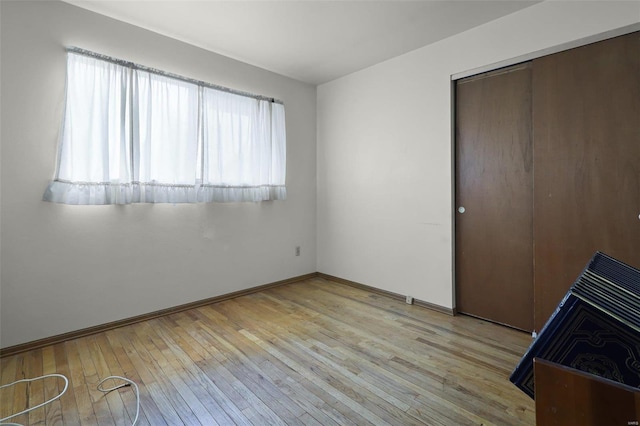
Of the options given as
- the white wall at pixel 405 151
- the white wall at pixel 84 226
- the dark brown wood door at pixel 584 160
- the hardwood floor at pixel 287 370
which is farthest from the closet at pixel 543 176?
the white wall at pixel 84 226

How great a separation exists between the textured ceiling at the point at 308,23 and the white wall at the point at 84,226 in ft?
0.73

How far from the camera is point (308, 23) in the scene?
2.62m

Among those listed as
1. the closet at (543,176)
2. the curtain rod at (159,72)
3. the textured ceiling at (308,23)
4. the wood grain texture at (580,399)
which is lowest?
the wood grain texture at (580,399)

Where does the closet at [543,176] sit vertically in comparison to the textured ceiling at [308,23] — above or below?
below

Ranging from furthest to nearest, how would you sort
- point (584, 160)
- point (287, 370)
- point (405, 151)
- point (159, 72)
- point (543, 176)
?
point (405, 151) → point (159, 72) → point (543, 176) → point (584, 160) → point (287, 370)

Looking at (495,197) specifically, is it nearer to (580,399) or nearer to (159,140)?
(580,399)

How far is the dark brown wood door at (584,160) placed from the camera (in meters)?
2.01

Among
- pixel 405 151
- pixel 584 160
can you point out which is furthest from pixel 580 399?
pixel 405 151

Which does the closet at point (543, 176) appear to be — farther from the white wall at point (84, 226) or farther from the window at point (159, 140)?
the white wall at point (84, 226)

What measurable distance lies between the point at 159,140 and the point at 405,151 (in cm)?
248

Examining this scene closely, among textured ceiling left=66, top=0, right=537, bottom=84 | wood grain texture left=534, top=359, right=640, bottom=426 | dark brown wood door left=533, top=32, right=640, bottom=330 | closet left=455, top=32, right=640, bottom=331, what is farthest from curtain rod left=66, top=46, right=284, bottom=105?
wood grain texture left=534, top=359, right=640, bottom=426

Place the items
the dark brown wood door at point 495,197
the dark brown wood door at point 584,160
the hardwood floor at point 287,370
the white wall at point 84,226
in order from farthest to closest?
the dark brown wood door at point 495,197 → the white wall at point 84,226 → the dark brown wood door at point 584,160 → the hardwood floor at point 287,370

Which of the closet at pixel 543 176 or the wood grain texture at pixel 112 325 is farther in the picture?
the wood grain texture at pixel 112 325

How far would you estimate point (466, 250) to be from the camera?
2.86 metres
